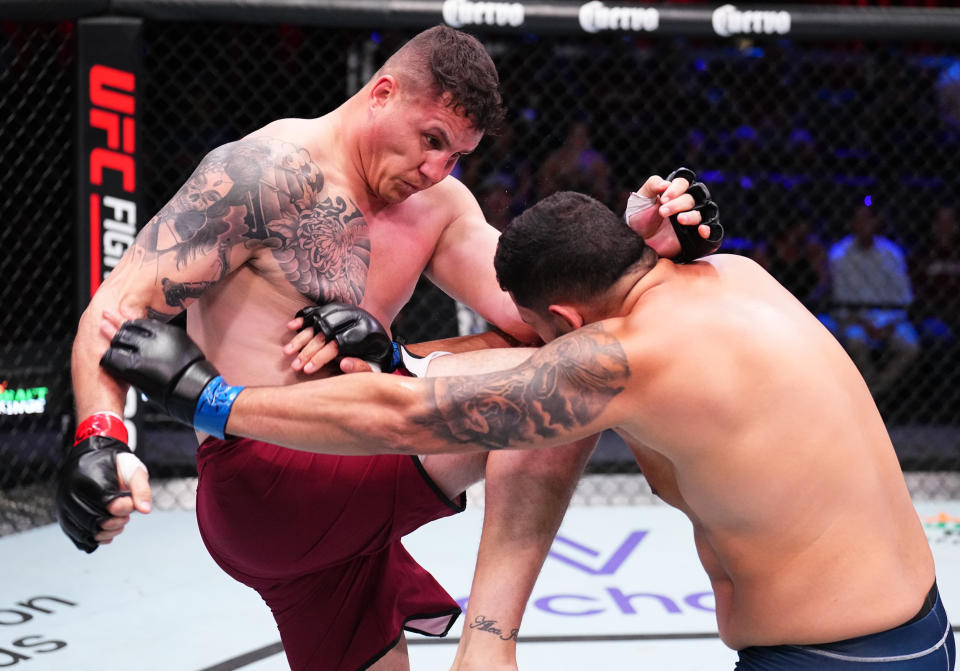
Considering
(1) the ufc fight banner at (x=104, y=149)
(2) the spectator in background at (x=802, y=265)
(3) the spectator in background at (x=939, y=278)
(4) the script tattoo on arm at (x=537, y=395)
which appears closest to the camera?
(4) the script tattoo on arm at (x=537, y=395)

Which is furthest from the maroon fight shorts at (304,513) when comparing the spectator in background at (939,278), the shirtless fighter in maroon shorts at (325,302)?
the spectator in background at (939,278)

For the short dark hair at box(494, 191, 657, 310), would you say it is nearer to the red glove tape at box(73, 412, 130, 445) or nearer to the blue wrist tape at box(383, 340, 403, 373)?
the blue wrist tape at box(383, 340, 403, 373)

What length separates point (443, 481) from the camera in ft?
5.49

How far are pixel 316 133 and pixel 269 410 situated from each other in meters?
0.57

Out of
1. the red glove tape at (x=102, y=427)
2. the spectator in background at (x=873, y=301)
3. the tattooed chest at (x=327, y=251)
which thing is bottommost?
the spectator in background at (x=873, y=301)

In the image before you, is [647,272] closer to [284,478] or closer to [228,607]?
[284,478]

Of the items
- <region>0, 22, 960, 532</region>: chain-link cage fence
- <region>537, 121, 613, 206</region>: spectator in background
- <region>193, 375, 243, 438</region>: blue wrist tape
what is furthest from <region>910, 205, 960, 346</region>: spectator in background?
<region>193, 375, 243, 438</region>: blue wrist tape

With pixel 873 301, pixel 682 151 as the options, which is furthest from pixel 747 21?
pixel 873 301

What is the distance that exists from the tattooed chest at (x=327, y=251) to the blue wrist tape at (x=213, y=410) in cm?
33

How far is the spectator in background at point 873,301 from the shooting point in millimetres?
4539

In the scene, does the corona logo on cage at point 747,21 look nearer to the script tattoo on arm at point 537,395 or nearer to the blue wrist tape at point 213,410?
the script tattoo on arm at point 537,395

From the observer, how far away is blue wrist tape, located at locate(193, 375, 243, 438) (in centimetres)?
139

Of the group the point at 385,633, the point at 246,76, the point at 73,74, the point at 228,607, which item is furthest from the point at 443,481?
the point at 246,76

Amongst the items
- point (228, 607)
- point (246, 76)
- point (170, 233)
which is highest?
point (170, 233)
